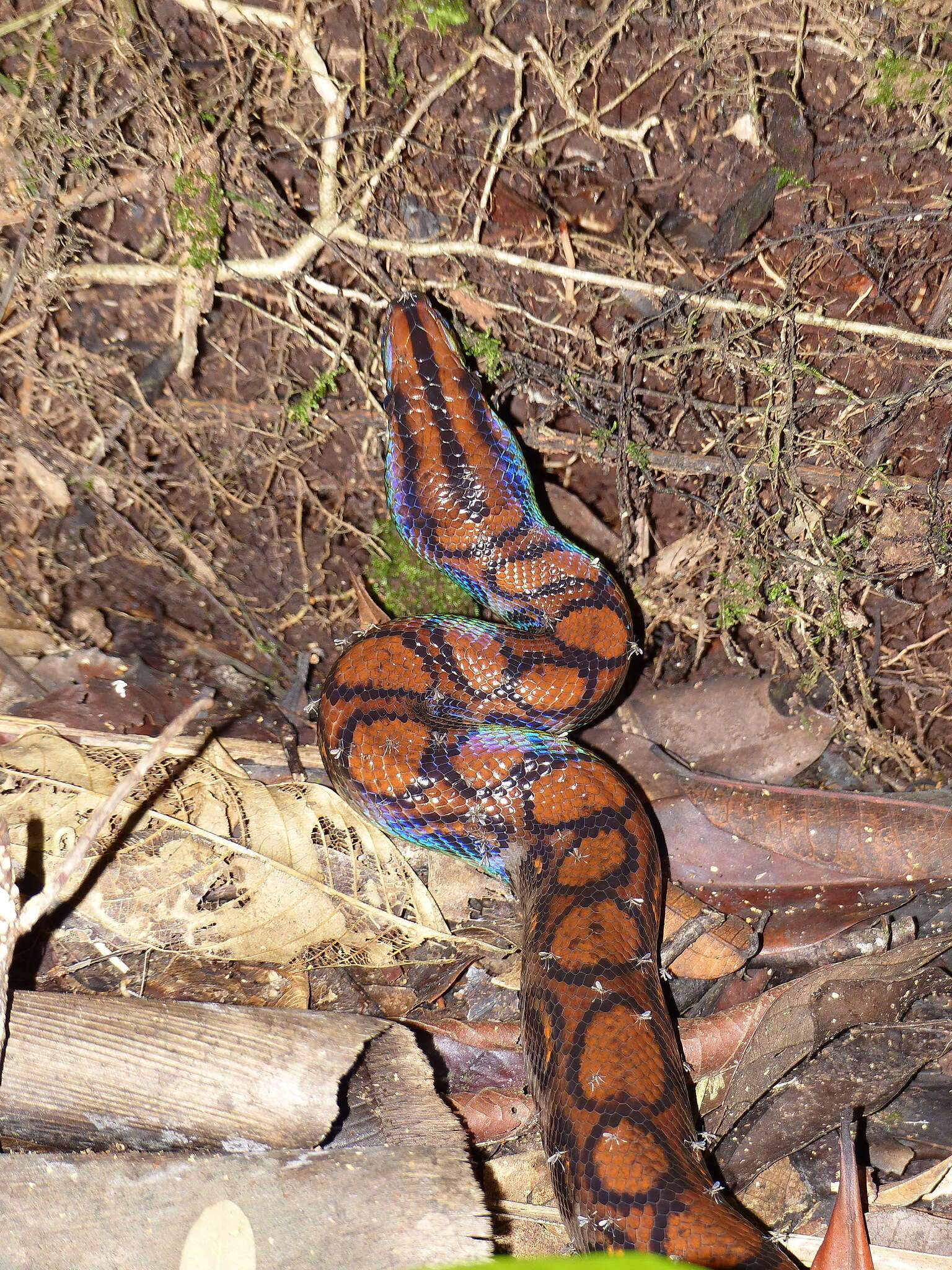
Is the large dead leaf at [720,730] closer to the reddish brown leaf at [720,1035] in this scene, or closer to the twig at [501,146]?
the reddish brown leaf at [720,1035]

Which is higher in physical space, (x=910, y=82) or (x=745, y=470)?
(x=910, y=82)

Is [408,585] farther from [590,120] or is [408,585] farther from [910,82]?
[910,82]

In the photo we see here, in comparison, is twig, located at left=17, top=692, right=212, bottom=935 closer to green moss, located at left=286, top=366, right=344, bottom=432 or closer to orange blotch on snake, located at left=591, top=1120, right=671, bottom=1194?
orange blotch on snake, located at left=591, top=1120, right=671, bottom=1194

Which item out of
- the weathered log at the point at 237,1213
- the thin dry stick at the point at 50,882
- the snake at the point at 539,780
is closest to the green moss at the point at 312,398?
the snake at the point at 539,780

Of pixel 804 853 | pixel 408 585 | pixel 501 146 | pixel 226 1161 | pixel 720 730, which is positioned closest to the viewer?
pixel 226 1161

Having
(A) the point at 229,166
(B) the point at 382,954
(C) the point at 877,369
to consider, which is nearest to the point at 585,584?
(C) the point at 877,369

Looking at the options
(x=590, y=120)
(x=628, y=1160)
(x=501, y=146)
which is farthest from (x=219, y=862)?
(x=590, y=120)

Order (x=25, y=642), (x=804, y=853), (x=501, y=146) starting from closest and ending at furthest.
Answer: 1. (x=501, y=146)
2. (x=804, y=853)
3. (x=25, y=642)
